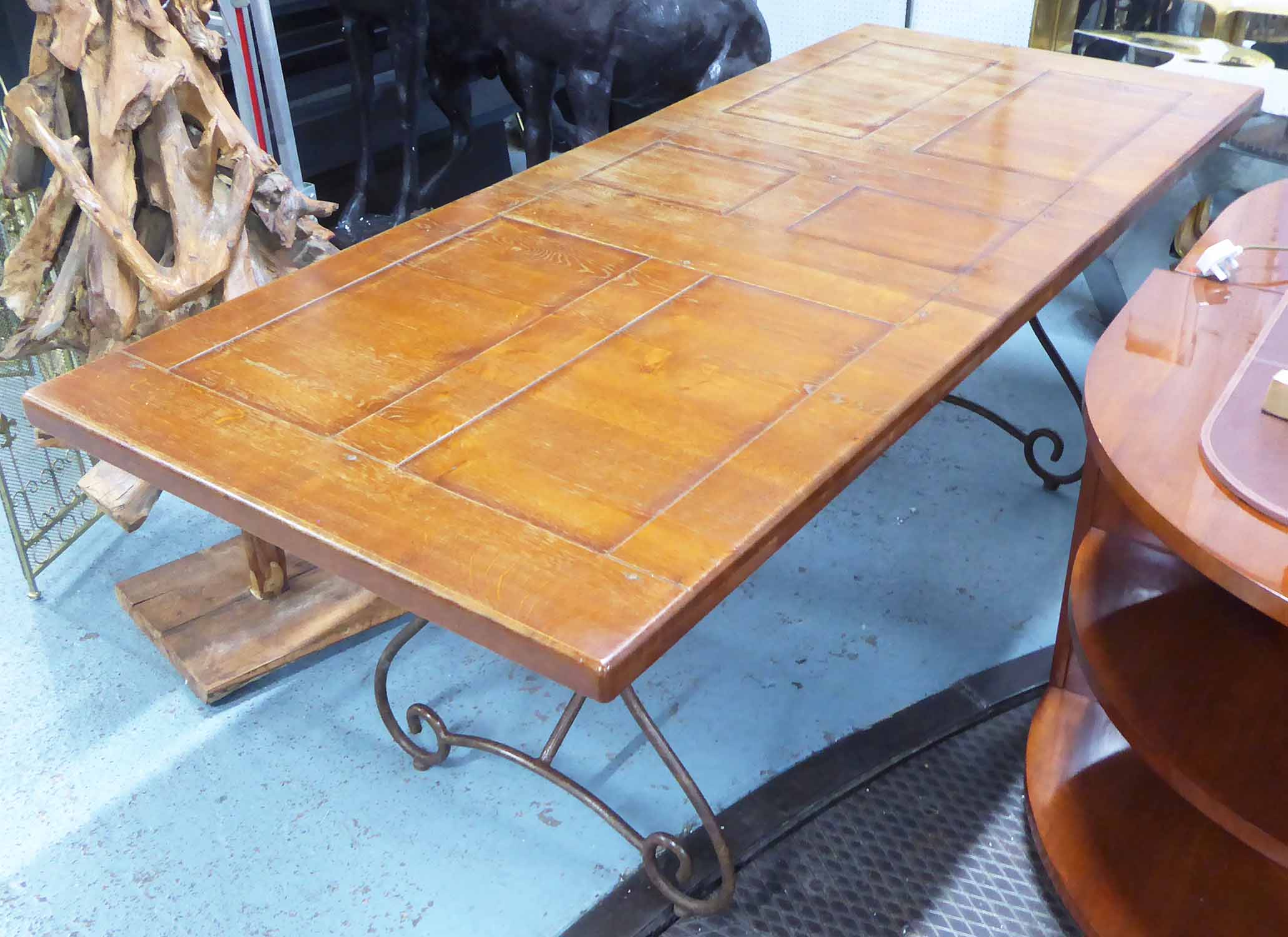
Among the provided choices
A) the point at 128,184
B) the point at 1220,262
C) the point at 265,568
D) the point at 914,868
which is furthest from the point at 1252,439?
the point at 128,184

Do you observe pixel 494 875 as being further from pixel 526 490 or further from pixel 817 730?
pixel 526 490

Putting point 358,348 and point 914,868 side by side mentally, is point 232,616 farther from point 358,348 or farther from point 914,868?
point 914,868

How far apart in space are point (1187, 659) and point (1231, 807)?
9.5 inches

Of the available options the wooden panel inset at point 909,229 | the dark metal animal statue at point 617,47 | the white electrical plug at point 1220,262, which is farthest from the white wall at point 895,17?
the white electrical plug at point 1220,262

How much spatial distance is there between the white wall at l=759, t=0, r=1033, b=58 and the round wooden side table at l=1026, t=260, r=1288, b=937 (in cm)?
186

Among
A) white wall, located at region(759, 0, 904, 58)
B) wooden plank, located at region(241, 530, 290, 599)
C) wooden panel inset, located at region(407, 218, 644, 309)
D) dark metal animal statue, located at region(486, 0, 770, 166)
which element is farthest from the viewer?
white wall, located at region(759, 0, 904, 58)

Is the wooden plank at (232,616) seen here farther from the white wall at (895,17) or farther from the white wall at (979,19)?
the white wall at (979,19)

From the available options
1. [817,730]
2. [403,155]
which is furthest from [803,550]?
[403,155]

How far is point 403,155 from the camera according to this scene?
3422mm

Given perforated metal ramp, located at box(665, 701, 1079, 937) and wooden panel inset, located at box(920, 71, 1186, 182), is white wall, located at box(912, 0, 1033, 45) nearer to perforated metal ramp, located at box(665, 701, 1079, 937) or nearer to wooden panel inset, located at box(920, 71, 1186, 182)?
wooden panel inset, located at box(920, 71, 1186, 182)

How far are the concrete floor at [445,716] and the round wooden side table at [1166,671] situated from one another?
1.44 ft

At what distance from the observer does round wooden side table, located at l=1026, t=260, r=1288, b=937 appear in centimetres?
122

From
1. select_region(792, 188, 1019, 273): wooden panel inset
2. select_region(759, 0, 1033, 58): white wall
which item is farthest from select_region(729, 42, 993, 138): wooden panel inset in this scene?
select_region(759, 0, 1033, 58): white wall

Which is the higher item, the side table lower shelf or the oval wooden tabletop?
the oval wooden tabletop
